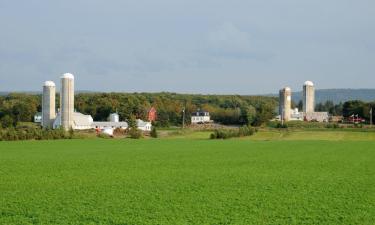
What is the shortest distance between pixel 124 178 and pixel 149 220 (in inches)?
353

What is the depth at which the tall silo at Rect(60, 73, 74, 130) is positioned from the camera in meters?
92.3

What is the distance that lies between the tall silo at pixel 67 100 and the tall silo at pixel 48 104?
3.72 meters

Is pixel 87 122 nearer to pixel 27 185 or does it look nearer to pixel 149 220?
pixel 27 185

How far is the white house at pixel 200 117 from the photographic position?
127 m

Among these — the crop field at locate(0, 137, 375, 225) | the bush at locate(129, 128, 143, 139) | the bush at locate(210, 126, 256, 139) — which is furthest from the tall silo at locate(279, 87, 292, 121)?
the crop field at locate(0, 137, 375, 225)

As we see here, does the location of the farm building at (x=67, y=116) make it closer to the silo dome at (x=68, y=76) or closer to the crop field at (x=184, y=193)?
the silo dome at (x=68, y=76)

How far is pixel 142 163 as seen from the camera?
29953 millimetres

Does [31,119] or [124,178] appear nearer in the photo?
[124,178]

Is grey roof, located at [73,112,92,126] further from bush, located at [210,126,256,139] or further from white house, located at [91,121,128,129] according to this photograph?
bush, located at [210,126,256,139]

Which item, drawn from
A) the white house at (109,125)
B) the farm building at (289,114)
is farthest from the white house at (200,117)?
the white house at (109,125)

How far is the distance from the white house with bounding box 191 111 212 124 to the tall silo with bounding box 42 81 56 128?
34.1m

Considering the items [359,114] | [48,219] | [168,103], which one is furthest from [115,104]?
[48,219]

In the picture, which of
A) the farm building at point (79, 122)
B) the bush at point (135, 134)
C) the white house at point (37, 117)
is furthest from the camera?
the white house at point (37, 117)

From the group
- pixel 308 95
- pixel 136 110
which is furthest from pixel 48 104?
pixel 308 95
